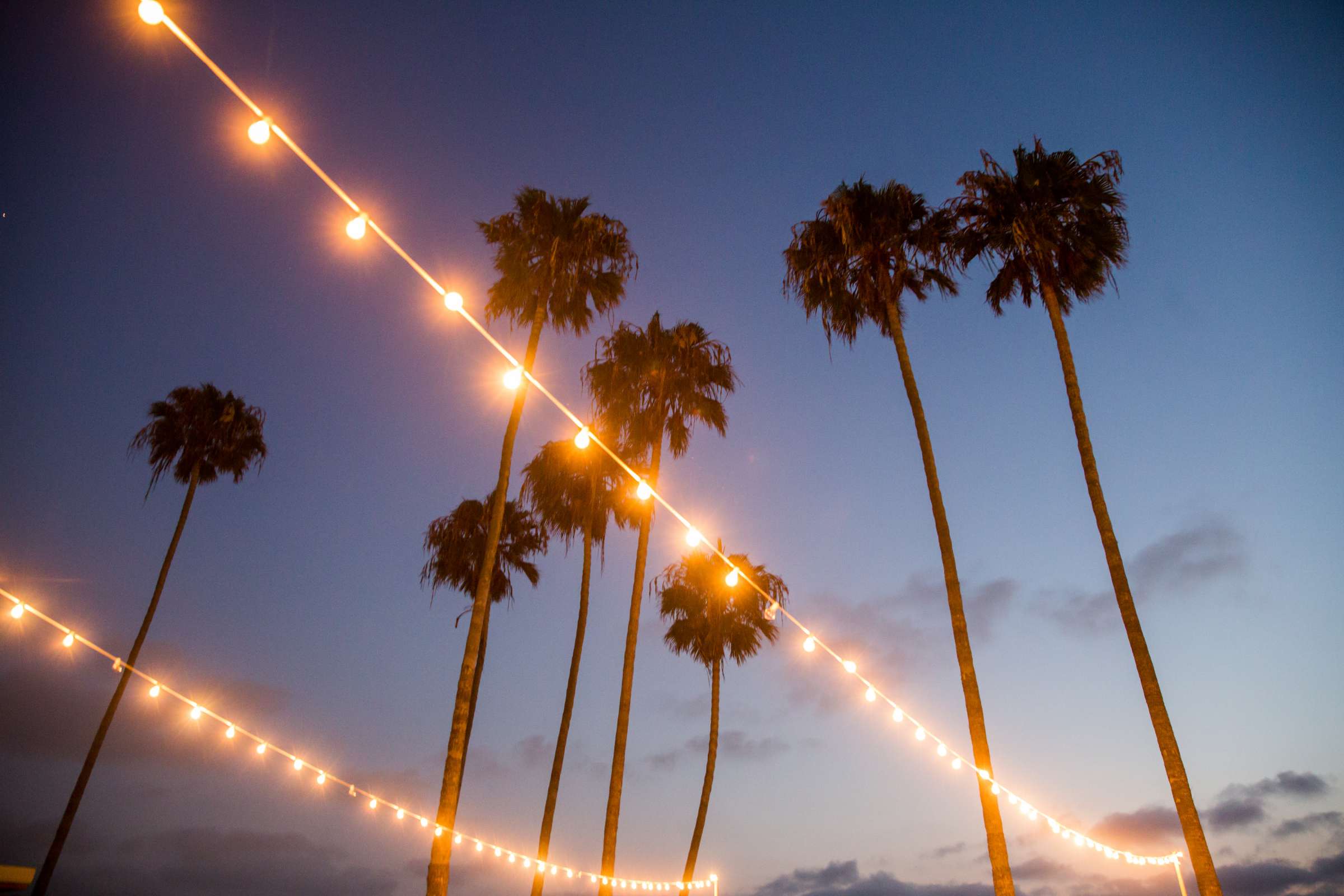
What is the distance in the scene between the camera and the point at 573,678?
1911cm

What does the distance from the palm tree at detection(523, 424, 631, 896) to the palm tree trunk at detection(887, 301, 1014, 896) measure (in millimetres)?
8215

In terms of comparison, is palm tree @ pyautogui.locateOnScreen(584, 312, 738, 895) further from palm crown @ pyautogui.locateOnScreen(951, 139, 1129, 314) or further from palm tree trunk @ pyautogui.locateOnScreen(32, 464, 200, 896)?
palm tree trunk @ pyautogui.locateOnScreen(32, 464, 200, 896)

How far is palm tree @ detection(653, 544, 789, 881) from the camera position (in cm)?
2394

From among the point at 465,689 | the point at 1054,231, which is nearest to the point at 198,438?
the point at 465,689

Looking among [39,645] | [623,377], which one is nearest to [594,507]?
[623,377]

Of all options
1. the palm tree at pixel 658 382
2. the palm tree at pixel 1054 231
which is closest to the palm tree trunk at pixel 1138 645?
the palm tree at pixel 1054 231

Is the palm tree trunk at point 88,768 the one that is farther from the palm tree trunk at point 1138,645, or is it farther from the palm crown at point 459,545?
the palm tree trunk at point 1138,645

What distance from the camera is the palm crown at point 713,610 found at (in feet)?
79.3

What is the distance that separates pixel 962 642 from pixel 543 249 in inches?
436

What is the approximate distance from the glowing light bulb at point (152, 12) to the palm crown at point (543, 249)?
1047 centimetres

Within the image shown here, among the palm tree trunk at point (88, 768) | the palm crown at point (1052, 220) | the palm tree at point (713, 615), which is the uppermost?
the palm crown at point (1052, 220)

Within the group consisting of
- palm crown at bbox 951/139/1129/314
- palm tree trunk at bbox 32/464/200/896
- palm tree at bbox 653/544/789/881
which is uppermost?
palm crown at bbox 951/139/1129/314

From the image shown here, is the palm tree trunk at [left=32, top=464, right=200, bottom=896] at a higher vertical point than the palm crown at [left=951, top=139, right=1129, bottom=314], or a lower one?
lower

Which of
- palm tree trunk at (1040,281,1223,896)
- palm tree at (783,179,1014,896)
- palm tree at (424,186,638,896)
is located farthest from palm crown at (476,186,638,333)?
Answer: palm tree trunk at (1040,281,1223,896)
